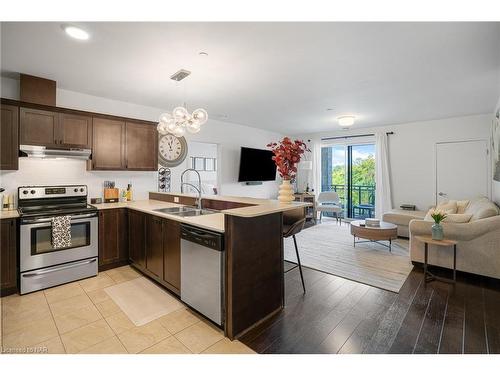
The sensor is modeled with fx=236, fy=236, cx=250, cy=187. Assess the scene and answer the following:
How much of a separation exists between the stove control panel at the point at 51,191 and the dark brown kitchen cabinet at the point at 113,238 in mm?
533

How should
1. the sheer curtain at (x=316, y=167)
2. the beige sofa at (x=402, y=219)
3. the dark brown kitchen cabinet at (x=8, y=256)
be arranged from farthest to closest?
the sheer curtain at (x=316, y=167)
the beige sofa at (x=402, y=219)
the dark brown kitchen cabinet at (x=8, y=256)

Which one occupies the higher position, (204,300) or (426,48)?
(426,48)

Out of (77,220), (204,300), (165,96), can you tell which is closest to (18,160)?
(77,220)

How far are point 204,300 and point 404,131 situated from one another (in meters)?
6.11

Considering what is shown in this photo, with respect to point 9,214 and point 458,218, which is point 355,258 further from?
point 9,214

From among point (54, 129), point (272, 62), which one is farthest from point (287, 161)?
point (54, 129)

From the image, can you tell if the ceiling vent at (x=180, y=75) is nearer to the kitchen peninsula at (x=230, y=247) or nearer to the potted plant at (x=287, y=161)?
the potted plant at (x=287, y=161)

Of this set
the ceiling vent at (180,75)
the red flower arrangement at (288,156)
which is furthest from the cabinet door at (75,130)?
the red flower arrangement at (288,156)

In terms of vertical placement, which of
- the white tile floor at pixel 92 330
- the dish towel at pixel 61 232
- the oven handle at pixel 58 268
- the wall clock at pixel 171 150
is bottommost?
the white tile floor at pixel 92 330

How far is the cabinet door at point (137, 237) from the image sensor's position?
3041 millimetres

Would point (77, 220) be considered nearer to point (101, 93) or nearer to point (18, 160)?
point (18, 160)

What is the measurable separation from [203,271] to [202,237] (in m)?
0.30

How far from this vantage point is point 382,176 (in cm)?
605

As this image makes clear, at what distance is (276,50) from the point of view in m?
2.32
